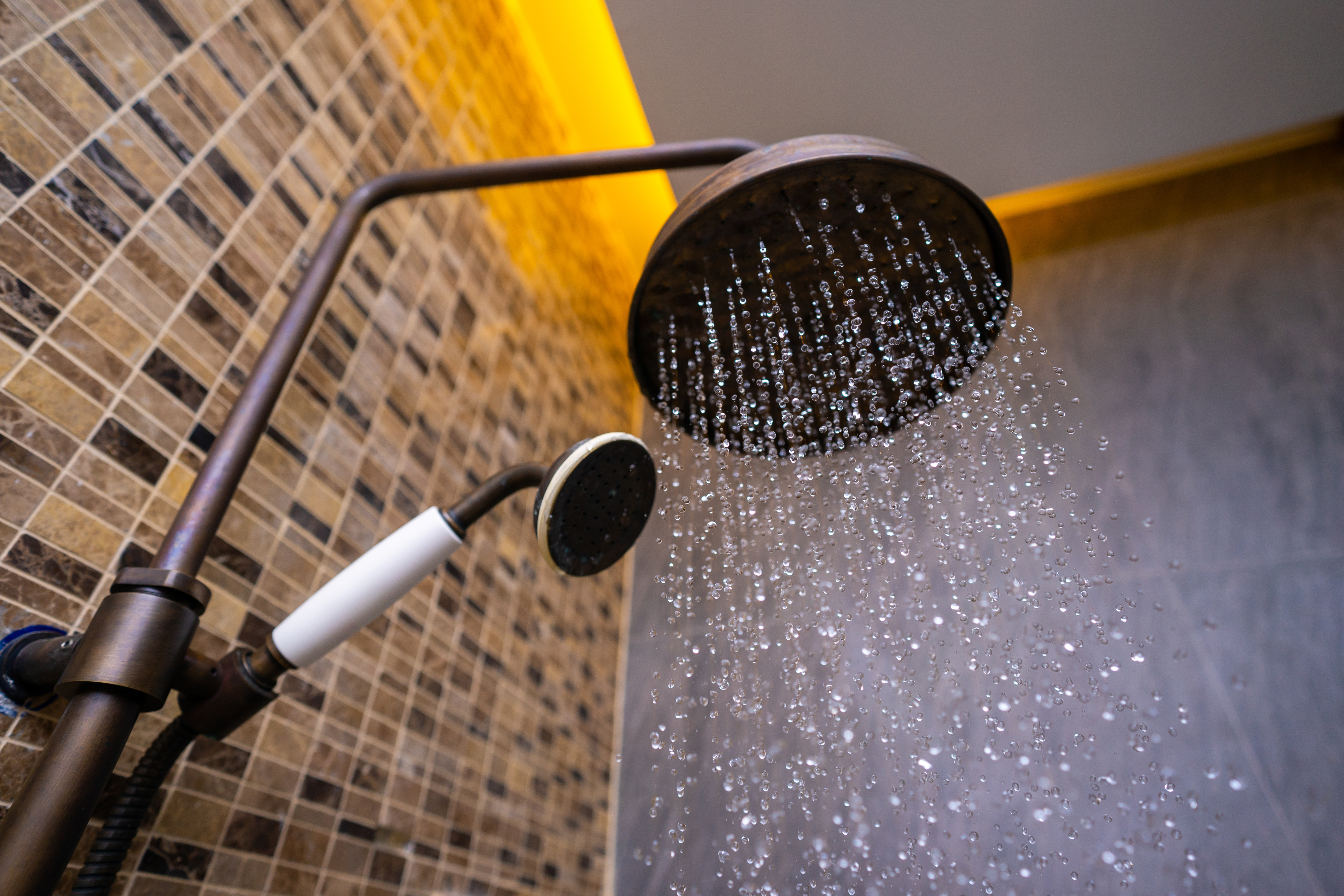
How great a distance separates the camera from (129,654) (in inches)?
20.2

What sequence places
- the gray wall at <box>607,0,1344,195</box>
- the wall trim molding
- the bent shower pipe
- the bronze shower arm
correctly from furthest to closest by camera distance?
the wall trim molding
the gray wall at <box>607,0,1344,195</box>
the bronze shower arm
the bent shower pipe

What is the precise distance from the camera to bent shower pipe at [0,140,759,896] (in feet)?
1.50

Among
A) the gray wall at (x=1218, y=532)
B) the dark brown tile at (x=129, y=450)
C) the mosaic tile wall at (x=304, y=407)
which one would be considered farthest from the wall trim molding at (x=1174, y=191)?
the dark brown tile at (x=129, y=450)

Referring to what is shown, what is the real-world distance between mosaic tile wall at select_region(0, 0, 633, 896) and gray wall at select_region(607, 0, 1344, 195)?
40 centimetres

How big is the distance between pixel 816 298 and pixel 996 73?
3.24 ft

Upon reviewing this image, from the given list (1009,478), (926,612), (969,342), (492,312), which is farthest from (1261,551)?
(492,312)

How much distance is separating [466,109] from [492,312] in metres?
0.36

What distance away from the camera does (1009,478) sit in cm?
134

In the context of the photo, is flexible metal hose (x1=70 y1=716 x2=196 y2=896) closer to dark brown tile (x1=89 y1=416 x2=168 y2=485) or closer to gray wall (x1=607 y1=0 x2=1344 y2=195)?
dark brown tile (x1=89 y1=416 x2=168 y2=485)

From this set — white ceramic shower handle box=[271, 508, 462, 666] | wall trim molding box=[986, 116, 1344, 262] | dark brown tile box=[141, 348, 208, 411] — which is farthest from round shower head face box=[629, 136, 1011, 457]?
wall trim molding box=[986, 116, 1344, 262]

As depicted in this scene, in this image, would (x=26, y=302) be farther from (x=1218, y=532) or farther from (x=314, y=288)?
(x=1218, y=532)

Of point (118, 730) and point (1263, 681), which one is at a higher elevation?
point (118, 730)

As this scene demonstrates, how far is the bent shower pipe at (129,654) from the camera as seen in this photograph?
46 centimetres

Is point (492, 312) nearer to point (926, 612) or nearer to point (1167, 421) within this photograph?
point (926, 612)
